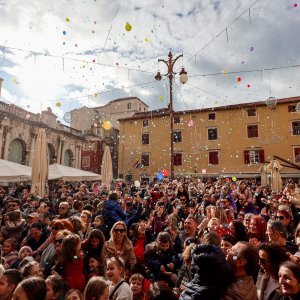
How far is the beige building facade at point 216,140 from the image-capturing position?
89.6 feet

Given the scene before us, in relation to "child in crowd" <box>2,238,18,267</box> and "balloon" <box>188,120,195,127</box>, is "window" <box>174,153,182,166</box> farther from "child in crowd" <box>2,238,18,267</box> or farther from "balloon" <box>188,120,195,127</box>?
"child in crowd" <box>2,238,18,267</box>

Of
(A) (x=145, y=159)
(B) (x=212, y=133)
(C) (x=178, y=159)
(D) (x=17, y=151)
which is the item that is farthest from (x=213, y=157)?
(D) (x=17, y=151)

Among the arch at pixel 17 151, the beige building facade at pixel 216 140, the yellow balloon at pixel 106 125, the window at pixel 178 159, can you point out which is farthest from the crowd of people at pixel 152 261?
the yellow balloon at pixel 106 125

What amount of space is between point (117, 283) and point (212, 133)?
28205mm

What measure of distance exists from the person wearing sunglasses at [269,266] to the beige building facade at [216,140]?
971 inches

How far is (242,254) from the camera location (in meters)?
2.39

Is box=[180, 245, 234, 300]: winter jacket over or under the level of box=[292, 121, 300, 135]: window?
under

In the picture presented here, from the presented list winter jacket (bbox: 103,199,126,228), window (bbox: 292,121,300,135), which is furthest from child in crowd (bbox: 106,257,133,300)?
window (bbox: 292,121,300,135)

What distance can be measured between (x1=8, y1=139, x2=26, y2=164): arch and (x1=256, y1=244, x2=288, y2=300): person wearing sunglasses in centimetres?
2225

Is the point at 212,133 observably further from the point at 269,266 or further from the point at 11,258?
the point at 269,266

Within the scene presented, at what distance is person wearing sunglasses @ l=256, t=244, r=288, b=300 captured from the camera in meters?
2.52

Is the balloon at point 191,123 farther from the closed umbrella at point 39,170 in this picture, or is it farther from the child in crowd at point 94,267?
the child in crowd at point 94,267

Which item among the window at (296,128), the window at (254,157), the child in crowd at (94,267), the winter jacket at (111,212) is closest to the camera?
the child in crowd at (94,267)

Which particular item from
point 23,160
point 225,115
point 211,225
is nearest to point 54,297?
point 211,225
